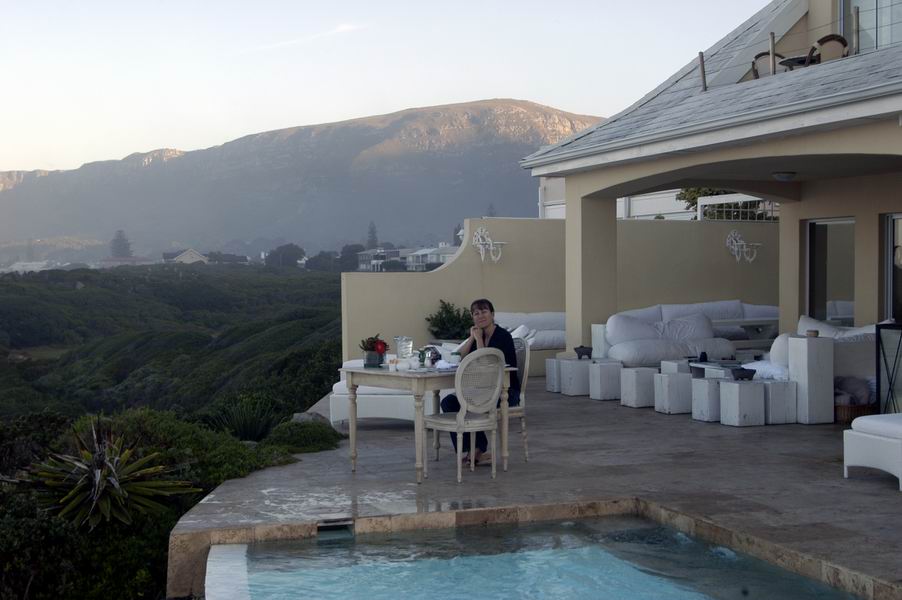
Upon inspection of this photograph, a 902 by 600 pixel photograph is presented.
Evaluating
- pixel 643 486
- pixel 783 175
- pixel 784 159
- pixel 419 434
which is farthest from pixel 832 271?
pixel 419 434

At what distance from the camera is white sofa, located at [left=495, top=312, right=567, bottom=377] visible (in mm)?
15438

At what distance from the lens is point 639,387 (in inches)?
461

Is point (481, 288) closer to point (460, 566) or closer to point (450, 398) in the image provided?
point (450, 398)

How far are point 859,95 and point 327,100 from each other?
150 ft

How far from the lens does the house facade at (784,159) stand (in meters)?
9.60

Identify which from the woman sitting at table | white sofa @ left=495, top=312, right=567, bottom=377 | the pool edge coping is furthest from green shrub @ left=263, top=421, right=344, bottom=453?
white sofa @ left=495, top=312, right=567, bottom=377

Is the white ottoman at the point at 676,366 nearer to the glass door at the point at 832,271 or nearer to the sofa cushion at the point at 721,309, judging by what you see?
the glass door at the point at 832,271

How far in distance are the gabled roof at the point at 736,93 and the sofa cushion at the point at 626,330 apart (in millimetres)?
2178

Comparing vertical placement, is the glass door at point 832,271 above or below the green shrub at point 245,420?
above

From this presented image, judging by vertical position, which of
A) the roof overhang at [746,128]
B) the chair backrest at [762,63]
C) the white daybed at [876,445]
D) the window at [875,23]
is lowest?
the white daybed at [876,445]

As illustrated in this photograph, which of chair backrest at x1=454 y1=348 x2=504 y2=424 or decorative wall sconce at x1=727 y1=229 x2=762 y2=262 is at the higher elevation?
decorative wall sconce at x1=727 y1=229 x2=762 y2=262

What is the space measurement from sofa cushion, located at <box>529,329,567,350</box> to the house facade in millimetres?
1519

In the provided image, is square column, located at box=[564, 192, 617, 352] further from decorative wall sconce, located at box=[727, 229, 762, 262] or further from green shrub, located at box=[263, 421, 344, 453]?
decorative wall sconce, located at box=[727, 229, 762, 262]

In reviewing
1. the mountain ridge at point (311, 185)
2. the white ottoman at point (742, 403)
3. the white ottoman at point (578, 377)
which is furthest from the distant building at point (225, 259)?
the white ottoman at point (742, 403)
